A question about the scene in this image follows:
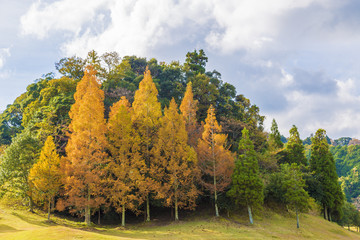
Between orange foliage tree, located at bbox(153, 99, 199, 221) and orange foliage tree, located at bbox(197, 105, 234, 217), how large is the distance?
1693 millimetres

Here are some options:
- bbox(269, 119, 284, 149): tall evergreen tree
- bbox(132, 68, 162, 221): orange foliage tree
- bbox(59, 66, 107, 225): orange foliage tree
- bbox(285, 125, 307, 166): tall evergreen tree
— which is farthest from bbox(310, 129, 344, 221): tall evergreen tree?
bbox(59, 66, 107, 225): orange foliage tree

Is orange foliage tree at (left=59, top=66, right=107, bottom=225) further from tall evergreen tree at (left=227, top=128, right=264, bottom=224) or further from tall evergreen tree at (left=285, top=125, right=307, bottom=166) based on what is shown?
tall evergreen tree at (left=285, top=125, right=307, bottom=166)

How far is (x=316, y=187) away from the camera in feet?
122

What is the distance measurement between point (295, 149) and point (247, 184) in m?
Result: 22.2

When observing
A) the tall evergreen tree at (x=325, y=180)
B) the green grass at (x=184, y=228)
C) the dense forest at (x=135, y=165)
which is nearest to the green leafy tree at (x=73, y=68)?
the dense forest at (x=135, y=165)

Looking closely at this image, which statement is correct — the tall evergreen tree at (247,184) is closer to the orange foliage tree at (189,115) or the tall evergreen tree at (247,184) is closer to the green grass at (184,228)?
the green grass at (184,228)

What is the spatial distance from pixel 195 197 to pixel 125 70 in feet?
106

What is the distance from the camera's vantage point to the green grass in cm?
1972

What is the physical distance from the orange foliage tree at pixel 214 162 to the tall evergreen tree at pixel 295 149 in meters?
20.4

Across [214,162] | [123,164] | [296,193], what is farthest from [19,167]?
[296,193]

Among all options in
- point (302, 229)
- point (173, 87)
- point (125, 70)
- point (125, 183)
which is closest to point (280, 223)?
point (302, 229)

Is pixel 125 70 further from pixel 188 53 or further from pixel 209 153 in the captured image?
pixel 209 153

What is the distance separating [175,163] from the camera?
26000mm

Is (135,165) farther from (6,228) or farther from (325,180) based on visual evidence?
(325,180)
